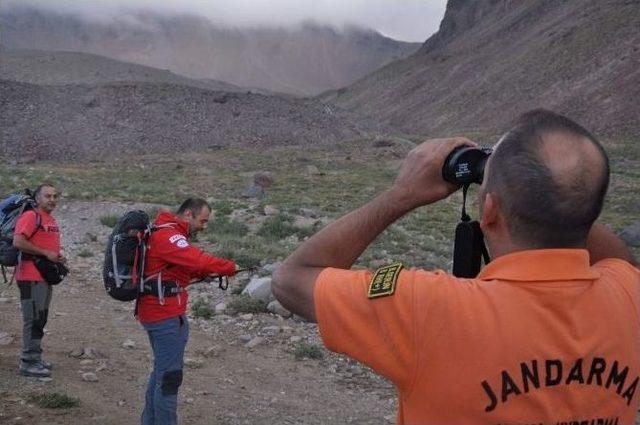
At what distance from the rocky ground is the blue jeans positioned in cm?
103

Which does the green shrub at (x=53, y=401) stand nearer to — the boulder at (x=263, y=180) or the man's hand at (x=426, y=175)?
the man's hand at (x=426, y=175)

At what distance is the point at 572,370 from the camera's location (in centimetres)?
148

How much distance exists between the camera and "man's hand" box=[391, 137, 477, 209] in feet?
5.57

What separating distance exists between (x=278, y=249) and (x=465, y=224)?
9.30 meters

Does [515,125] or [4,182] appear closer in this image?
[515,125]

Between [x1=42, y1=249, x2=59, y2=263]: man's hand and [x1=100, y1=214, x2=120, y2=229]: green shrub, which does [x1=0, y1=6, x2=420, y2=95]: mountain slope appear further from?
[x1=42, y1=249, x2=59, y2=263]: man's hand

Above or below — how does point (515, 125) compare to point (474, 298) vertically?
above

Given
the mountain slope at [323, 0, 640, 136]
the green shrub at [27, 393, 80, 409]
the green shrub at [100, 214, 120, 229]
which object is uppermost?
the mountain slope at [323, 0, 640, 136]

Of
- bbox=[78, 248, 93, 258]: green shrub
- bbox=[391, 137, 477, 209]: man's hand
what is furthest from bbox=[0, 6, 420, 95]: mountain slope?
bbox=[391, 137, 477, 209]: man's hand

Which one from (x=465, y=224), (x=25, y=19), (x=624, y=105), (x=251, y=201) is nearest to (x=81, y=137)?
(x=251, y=201)

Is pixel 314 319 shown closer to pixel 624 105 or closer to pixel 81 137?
pixel 81 137

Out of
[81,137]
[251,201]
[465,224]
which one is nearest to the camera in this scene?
[465,224]

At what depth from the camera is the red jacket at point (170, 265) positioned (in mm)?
4457

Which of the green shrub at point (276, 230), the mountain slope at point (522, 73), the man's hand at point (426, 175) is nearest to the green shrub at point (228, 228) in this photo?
the green shrub at point (276, 230)
